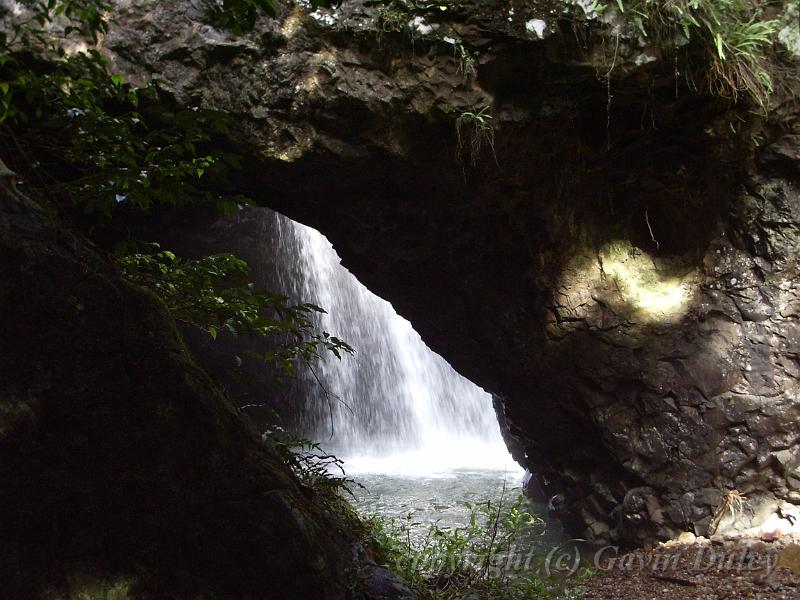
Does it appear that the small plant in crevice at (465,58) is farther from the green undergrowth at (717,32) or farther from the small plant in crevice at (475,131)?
the green undergrowth at (717,32)

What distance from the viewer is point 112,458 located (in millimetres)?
2080

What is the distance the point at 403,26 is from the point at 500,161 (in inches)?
48.4

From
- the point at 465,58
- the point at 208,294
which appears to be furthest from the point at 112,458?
the point at 465,58

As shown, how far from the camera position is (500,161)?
→ 177 inches

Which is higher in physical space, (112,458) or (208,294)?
(208,294)

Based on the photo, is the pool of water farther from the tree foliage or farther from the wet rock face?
the tree foliage

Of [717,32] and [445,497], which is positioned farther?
[445,497]

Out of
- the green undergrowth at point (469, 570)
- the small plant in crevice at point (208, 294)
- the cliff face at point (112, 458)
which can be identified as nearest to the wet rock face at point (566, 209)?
the small plant in crevice at point (208, 294)

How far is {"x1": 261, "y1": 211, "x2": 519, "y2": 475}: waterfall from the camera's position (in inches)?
448

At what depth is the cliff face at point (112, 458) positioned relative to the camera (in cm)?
195

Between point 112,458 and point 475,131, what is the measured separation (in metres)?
3.18

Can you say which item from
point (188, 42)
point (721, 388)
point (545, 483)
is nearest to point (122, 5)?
point (188, 42)

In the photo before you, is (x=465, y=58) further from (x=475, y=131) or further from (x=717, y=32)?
(x=717, y=32)

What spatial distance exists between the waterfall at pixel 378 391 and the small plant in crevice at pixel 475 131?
23.1 ft
